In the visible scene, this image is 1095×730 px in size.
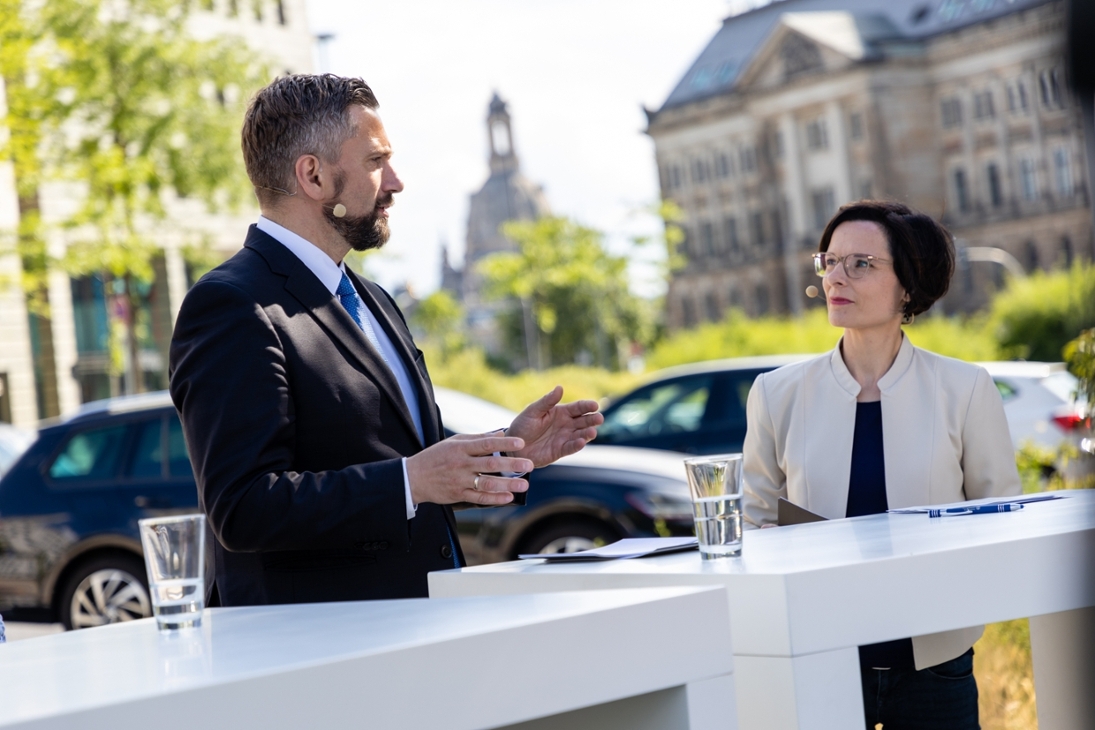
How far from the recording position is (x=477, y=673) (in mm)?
1728

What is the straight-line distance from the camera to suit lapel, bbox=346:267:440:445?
3.27m

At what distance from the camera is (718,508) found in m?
2.37

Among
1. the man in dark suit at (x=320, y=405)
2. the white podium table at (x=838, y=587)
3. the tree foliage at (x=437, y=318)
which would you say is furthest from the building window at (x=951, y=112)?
the white podium table at (x=838, y=587)

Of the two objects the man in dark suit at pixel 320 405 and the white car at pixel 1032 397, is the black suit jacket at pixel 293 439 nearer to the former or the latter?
the man in dark suit at pixel 320 405

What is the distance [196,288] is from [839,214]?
1734 mm

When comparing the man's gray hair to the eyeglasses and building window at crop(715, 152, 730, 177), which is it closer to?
the eyeglasses

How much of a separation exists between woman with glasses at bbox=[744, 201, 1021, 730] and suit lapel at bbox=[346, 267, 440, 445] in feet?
2.74

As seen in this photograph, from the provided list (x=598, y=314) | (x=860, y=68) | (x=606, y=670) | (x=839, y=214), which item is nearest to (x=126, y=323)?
(x=839, y=214)

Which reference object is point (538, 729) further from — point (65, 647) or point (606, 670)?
point (65, 647)

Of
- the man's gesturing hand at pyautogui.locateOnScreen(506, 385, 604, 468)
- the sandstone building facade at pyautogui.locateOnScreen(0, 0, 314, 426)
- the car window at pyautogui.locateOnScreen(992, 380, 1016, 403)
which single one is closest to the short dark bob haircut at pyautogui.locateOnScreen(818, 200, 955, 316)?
the man's gesturing hand at pyautogui.locateOnScreen(506, 385, 604, 468)

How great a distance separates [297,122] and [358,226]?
26 centimetres

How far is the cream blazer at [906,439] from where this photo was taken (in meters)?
3.43

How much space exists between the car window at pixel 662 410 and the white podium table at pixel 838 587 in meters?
8.53

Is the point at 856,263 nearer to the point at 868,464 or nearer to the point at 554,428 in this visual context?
the point at 868,464
